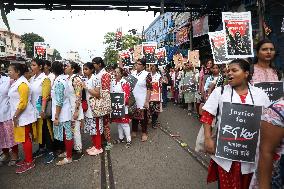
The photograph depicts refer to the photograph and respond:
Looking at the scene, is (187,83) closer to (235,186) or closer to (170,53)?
(235,186)

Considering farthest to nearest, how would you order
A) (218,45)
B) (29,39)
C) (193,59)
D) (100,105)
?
(29,39)
(193,59)
(218,45)
(100,105)

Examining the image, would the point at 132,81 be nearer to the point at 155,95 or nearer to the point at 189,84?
the point at 155,95

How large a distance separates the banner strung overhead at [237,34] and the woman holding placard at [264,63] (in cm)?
135

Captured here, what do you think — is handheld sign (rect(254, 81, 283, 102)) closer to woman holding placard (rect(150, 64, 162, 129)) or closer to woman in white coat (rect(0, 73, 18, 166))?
woman in white coat (rect(0, 73, 18, 166))

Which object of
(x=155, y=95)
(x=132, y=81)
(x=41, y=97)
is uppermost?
(x=132, y=81)

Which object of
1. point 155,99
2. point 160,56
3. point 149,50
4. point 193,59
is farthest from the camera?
point 160,56

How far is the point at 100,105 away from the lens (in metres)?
6.72

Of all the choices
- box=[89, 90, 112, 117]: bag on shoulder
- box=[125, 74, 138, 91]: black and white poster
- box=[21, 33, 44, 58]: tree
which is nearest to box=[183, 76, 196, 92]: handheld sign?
box=[125, 74, 138, 91]: black and white poster

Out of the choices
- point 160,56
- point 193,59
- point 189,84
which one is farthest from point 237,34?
point 160,56

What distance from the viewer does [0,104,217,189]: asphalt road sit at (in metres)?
5.01

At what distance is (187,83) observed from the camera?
12977 mm

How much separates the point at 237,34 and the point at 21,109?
4006 mm

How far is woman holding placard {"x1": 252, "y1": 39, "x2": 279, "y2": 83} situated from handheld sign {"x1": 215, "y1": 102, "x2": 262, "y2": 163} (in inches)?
44.2

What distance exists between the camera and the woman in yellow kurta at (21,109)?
574 cm
